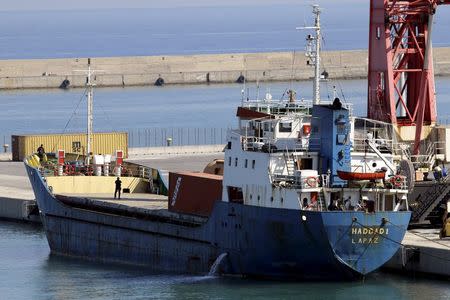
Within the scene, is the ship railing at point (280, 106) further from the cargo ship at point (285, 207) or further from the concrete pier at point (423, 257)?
the concrete pier at point (423, 257)

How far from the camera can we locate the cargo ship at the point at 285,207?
47906mm

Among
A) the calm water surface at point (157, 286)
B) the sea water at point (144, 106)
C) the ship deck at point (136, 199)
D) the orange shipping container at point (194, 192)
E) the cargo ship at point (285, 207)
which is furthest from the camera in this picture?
the sea water at point (144, 106)

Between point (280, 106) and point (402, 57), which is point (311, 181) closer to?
point (280, 106)

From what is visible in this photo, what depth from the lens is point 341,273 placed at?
48.5m

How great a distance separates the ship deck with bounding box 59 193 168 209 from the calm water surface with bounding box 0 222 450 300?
10.3 feet

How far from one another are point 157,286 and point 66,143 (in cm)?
3790

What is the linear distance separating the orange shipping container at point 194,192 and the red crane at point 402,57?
11.0 metres

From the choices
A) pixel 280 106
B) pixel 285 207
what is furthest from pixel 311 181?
pixel 280 106

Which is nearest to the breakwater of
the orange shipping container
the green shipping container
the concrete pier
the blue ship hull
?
the green shipping container

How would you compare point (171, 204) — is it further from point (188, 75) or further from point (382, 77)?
point (188, 75)

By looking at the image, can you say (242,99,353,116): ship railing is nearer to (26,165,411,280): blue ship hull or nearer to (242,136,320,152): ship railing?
(242,136,320,152): ship railing

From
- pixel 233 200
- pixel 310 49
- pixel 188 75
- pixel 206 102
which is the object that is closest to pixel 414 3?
pixel 310 49

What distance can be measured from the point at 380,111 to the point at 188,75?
11625 centimetres

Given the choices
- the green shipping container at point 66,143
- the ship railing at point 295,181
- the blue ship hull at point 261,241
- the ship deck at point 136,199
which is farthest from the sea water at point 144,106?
the ship railing at point 295,181
